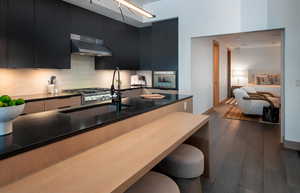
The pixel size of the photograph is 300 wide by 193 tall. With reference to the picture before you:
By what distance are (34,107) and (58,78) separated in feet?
3.64

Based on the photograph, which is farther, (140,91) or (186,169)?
(140,91)

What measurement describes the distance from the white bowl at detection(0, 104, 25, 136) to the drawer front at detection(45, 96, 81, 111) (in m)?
2.05

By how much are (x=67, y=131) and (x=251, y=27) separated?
376 centimetres

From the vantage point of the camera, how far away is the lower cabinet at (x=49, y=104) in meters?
2.80

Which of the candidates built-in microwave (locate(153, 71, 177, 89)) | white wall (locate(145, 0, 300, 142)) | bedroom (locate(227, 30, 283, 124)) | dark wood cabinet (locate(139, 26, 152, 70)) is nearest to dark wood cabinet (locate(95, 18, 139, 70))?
dark wood cabinet (locate(139, 26, 152, 70))

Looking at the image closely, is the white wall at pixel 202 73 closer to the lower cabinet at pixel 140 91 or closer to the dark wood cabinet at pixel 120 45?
the lower cabinet at pixel 140 91

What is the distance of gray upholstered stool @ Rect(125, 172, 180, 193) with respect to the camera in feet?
4.17

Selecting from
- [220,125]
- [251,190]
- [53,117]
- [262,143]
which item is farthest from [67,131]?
[220,125]

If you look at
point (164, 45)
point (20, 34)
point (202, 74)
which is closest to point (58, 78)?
point (20, 34)

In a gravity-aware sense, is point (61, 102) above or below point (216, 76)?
below

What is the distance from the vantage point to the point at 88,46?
3.80 m

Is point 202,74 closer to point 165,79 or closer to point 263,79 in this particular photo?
point 165,79

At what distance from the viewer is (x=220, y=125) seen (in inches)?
184

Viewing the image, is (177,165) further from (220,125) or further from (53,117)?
(220,125)
